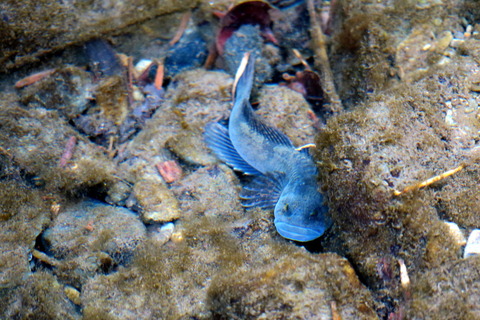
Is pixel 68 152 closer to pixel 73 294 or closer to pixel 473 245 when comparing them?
pixel 73 294

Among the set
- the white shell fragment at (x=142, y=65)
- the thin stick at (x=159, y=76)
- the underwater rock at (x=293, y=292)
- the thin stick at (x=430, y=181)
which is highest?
the thin stick at (x=430, y=181)

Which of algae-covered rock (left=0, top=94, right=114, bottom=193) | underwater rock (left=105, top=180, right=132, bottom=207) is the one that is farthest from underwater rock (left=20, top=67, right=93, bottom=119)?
underwater rock (left=105, top=180, right=132, bottom=207)

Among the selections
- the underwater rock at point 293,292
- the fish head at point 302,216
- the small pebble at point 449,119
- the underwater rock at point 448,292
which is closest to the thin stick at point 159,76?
the fish head at point 302,216

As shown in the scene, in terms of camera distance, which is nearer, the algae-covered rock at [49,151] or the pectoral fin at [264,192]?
the pectoral fin at [264,192]

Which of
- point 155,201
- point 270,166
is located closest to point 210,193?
point 155,201

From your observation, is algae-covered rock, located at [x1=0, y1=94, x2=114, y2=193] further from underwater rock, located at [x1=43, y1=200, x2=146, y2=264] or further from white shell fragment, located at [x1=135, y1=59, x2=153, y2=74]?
white shell fragment, located at [x1=135, y1=59, x2=153, y2=74]

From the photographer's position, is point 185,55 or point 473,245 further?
point 185,55

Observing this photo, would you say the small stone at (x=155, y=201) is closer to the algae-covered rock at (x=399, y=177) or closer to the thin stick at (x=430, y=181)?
the algae-covered rock at (x=399, y=177)
